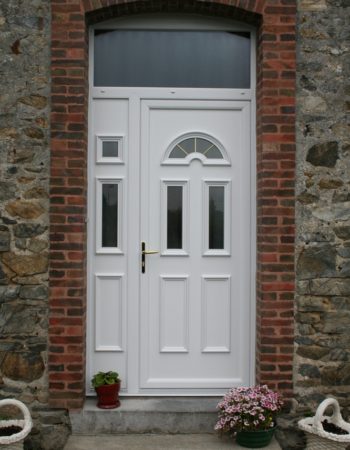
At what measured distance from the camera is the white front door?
5062 millimetres

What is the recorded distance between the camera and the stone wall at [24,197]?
4.78 meters

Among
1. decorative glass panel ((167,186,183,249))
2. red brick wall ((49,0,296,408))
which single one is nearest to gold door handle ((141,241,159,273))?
decorative glass panel ((167,186,183,249))

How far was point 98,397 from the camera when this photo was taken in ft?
16.0

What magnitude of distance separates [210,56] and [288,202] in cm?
145

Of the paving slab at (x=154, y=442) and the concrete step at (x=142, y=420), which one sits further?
the concrete step at (x=142, y=420)

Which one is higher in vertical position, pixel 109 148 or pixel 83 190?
pixel 109 148

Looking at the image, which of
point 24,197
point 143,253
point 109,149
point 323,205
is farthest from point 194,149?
point 24,197

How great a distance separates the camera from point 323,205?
190 inches

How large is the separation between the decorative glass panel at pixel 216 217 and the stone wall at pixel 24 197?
1376 mm

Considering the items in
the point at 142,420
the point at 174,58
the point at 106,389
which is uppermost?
the point at 174,58

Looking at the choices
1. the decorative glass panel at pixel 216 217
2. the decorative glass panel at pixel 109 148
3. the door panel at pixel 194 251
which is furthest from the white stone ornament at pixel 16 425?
the decorative glass panel at pixel 109 148

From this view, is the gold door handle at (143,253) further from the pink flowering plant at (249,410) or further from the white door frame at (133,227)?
the pink flowering plant at (249,410)

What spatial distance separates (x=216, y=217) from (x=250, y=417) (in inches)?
65.1

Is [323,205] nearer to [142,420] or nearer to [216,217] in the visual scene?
[216,217]
